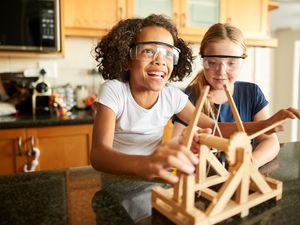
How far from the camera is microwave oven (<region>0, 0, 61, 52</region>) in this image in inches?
76.2

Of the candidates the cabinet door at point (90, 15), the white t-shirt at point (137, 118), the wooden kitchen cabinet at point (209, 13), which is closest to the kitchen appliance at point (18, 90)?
the cabinet door at point (90, 15)

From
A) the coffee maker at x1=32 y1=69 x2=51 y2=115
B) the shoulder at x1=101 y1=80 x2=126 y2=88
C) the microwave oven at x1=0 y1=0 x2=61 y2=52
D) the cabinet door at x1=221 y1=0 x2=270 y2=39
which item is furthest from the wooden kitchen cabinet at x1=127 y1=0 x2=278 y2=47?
the shoulder at x1=101 y1=80 x2=126 y2=88

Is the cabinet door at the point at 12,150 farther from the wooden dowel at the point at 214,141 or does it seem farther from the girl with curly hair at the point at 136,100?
the wooden dowel at the point at 214,141

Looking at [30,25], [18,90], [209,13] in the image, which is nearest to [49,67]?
[18,90]

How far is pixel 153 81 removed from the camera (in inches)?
37.8

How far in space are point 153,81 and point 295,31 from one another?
3648mm

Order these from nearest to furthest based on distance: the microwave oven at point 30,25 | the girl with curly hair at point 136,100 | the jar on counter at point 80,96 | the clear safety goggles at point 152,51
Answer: the girl with curly hair at point 136,100
the clear safety goggles at point 152,51
the microwave oven at point 30,25
the jar on counter at point 80,96

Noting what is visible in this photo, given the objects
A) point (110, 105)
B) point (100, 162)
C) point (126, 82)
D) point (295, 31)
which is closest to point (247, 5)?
point (295, 31)

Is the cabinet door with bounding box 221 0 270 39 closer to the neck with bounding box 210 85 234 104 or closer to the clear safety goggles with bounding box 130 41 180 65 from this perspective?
the neck with bounding box 210 85 234 104

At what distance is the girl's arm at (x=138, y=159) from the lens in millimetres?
502

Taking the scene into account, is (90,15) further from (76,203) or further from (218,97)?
(76,203)

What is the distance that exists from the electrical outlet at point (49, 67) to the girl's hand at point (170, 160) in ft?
6.90

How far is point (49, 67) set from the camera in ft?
7.91

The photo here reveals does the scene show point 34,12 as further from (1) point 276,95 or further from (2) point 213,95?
(1) point 276,95
